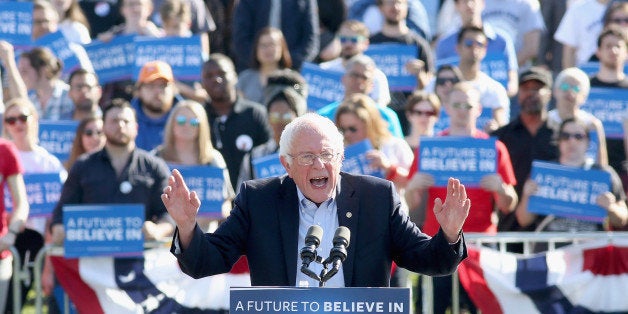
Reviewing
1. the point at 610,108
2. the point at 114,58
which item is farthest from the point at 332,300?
the point at 114,58

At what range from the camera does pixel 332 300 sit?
5.46 m

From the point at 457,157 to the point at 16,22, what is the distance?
206 inches

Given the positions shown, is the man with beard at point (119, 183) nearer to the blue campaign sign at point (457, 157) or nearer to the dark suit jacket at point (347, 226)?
the blue campaign sign at point (457, 157)

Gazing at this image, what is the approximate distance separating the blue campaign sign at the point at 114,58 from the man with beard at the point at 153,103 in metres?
1.08

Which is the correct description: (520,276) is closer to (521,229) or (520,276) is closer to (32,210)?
(521,229)

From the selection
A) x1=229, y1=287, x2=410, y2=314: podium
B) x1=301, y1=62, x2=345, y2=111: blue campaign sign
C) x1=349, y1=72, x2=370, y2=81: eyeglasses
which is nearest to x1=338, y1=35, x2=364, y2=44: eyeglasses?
x1=301, y1=62, x2=345, y2=111: blue campaign sign

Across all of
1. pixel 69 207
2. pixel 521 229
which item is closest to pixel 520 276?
pixel 521 229

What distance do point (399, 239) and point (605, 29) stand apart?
7.42 m

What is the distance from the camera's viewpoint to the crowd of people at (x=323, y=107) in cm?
1093

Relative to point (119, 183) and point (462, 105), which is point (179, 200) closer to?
point (119, 183)

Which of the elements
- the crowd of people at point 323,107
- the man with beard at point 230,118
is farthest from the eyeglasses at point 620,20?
the man with beard at point 230,118

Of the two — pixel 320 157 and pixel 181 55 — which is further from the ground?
pixel 181 55

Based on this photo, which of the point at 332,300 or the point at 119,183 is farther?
the point at 119,183

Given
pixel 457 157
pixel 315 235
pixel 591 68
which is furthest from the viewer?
pixel 591 68
